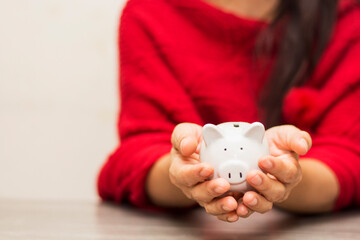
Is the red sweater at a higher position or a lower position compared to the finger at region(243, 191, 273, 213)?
higher

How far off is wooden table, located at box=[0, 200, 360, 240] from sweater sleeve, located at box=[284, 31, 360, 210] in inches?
3.7

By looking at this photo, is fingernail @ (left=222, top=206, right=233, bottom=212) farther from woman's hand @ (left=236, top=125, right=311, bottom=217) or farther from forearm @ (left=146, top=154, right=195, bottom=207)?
forearm @ (left=146, top=154, right=195, bottom=207)

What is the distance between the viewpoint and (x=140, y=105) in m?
0.75

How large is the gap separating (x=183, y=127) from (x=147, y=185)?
203 millimetres

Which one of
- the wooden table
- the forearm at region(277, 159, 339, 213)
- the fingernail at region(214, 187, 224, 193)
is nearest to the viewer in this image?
the fingernail at region(214, 187, 224, 193)

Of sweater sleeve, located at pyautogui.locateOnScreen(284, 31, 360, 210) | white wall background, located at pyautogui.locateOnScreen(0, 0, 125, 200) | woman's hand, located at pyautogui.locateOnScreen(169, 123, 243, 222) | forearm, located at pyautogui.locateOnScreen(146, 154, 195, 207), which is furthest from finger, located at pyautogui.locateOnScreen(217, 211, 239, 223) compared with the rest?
white wall background, located at pyautogui.locateOnScreen(0, 0, 125, 200)

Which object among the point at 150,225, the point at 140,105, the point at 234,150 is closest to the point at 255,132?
the point at 234,150

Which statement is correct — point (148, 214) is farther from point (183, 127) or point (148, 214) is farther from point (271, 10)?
point (271, 10)

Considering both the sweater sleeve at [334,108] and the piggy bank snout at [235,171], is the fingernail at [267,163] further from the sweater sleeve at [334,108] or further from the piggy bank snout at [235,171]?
the sweater sleeve at [334,108]

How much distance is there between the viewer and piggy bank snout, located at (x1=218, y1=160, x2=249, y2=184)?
0.41 m

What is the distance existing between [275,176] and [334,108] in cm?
40

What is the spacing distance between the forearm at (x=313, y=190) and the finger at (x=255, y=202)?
191mm

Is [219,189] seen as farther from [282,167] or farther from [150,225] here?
[150,225]

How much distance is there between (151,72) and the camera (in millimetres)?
779
